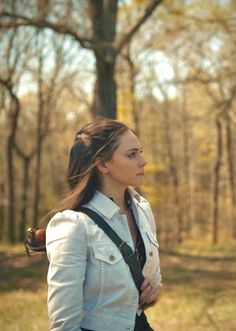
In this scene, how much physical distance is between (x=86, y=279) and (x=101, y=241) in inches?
7.2

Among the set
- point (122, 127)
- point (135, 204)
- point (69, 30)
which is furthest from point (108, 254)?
point (69, 30)

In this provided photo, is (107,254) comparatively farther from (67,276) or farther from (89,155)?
(89,155)

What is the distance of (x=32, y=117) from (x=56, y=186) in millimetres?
4865

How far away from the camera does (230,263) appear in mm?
11109

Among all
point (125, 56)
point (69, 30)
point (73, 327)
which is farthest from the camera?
point (125, 56)

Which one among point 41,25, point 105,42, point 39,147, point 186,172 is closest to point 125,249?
point 41,25

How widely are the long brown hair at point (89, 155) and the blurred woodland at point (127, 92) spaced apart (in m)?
6.79

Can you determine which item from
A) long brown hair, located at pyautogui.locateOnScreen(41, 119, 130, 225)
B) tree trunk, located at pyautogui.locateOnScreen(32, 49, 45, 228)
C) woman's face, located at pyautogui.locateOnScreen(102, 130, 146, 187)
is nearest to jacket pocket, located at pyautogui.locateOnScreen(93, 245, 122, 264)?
long brown hair, located at pyautogui.locateOnScreen(41, 119, 130, 225)

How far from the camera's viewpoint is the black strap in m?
2.25

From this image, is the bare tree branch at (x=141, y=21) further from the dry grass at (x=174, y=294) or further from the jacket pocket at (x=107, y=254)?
the jacket pocket at (x=107, y=254)

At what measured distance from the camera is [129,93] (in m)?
22.8

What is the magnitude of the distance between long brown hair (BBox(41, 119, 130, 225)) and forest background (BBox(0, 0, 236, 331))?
4292 mm

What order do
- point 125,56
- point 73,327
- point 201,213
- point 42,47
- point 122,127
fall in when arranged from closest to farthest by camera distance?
1. point 73,327
2. point 122,127
3. point 42,47
4. point 125,56
5. point 201,213

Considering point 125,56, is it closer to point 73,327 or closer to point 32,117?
point 32,117
